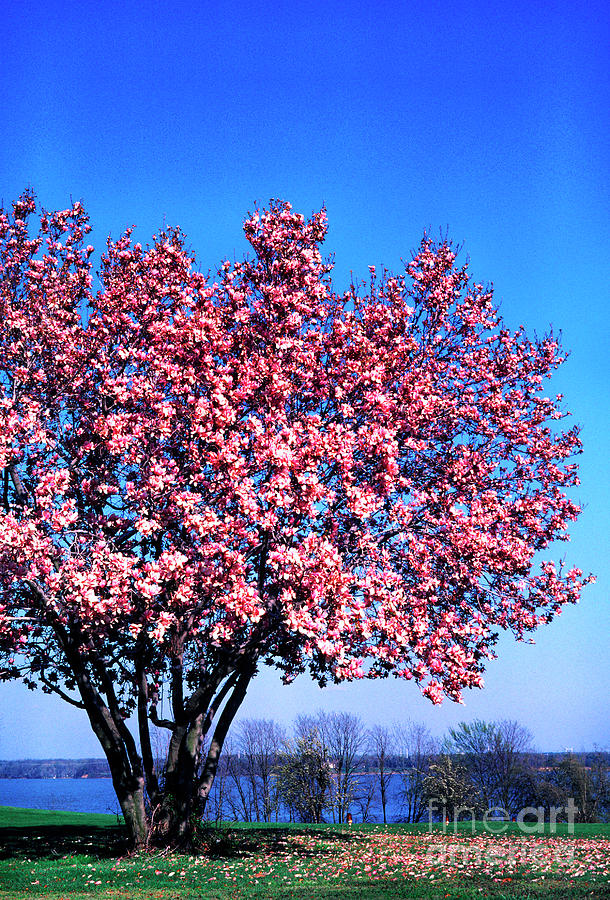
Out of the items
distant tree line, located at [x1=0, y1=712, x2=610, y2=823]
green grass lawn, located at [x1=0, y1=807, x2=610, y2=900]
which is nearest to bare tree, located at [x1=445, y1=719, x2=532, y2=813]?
distant tree line, located at [x1=0, y1=712, x2=610, y2=823]

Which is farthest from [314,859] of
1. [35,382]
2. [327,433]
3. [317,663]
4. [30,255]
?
[30,255]

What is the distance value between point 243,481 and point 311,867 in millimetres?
9815

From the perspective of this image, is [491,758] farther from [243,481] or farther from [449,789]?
[243,481]

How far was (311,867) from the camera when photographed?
1809 cm

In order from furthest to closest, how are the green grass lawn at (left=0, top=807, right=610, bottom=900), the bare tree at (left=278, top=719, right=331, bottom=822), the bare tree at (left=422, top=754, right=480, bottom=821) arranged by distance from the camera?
the bare tree at (left=422, top=754, right=480, bottom=821)
the bare tree at (left=278, top=719, right=331, bottom=822)
the green grass lawn at (left=0, top=807, right=610, bottom=900)

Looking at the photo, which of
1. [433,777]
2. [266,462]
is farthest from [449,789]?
[266,462]

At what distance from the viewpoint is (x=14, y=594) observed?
686 inches

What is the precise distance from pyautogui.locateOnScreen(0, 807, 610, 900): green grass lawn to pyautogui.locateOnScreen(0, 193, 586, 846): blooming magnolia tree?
80.1 inches

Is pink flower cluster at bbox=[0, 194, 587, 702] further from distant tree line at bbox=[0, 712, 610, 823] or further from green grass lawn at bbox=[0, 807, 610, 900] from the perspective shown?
distant tree line at bbox=[0, 712, 610, 823]

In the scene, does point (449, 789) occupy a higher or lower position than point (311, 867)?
lower

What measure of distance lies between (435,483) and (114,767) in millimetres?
11301

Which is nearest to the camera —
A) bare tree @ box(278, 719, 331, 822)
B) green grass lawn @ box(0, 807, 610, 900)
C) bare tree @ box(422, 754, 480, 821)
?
green grass lawn @ box(0, 807, 610, 900)

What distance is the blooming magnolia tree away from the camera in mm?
16156

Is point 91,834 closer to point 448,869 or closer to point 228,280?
point 448,869
